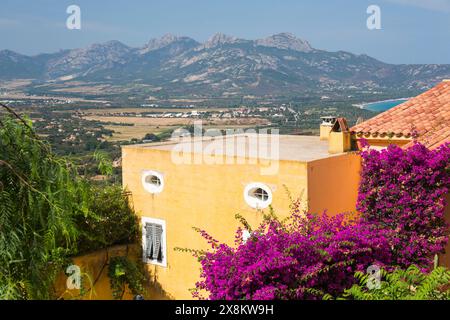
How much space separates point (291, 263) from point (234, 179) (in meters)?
4.04

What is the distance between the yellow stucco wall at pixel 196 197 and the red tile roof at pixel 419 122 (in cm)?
144

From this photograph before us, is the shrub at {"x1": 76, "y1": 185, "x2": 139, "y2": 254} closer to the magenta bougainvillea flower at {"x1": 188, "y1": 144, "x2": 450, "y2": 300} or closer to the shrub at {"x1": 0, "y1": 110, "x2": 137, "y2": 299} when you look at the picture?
the magenta bougainvillea flower at {"x1": 188, "y1": 144, "x2": 450, "y2": 300}

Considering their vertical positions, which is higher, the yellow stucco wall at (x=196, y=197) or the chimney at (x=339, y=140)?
the chimney at (x=339, y=140)

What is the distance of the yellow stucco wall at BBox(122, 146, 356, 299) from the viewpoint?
11.1m

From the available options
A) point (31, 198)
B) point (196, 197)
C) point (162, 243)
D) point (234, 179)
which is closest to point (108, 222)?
point (162, 243)

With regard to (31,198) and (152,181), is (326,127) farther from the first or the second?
(31,198)

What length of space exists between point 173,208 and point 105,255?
1932mm

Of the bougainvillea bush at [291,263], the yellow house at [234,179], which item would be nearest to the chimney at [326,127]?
the yellow house at [234,179]

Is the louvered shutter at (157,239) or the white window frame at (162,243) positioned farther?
the louvered shutter at (157,239)

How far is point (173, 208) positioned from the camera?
42.7ft

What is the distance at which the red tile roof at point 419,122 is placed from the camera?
12.2 m

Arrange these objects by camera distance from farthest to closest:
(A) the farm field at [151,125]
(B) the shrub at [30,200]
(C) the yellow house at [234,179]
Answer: (A) the farm field at [151,125] → (C) the yellow house at [234,179] → (B) the shrub at [30,200]

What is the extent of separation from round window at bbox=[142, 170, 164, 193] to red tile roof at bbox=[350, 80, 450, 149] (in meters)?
4.70

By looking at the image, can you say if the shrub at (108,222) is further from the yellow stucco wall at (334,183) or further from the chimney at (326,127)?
the chimney at (326,127)
